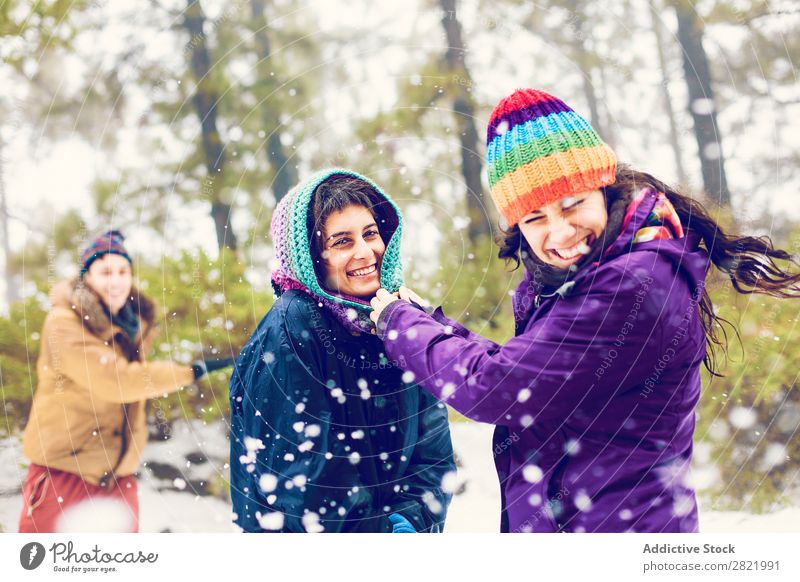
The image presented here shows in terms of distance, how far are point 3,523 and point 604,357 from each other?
1.66 m

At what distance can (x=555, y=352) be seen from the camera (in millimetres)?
1316

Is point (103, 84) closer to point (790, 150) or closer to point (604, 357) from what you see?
point (604, 357)

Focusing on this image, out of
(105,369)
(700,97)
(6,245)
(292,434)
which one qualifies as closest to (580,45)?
(700,97)

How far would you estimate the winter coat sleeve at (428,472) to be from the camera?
5.28 feet

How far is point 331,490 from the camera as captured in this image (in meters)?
1.57

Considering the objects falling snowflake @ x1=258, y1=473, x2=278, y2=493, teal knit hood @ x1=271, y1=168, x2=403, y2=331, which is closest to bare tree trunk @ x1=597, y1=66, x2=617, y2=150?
teal knit hood @ x1=271, y1=168, x2=403, y2=331

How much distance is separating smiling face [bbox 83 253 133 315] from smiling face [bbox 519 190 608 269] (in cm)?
109

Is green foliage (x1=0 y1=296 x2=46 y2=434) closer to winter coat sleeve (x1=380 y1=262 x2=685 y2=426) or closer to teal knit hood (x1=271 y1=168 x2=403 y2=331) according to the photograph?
teal knit hood (x1=271 y1=168 x2=403 y2=331)

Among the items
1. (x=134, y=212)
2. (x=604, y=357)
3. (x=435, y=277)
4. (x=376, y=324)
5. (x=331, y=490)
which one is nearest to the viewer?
(x=604, y=357)

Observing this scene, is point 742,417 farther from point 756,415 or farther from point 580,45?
point 580,45

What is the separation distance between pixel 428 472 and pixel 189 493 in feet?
2.22

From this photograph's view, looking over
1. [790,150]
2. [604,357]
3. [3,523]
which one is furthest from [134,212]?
[790,150]

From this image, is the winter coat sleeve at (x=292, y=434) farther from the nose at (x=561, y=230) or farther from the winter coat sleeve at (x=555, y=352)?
the nose at (x=561, y=230)

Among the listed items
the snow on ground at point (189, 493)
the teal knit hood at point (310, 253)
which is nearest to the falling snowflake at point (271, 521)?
the snow on ground at point (189, 493)
